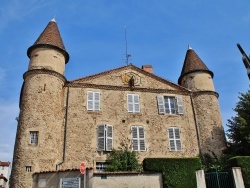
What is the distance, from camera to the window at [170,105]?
70.8 ft

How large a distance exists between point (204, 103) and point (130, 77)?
6.44 metres

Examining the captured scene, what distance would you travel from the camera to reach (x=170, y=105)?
22078mm

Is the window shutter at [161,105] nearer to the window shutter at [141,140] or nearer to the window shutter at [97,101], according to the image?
the window shutter at [141,140]

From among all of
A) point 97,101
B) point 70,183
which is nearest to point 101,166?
point 97,101

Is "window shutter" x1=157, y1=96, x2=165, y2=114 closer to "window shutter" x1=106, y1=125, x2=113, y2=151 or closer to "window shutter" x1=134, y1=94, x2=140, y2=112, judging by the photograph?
"window shutter" x1=134, y1=94, x2=140, y2=112

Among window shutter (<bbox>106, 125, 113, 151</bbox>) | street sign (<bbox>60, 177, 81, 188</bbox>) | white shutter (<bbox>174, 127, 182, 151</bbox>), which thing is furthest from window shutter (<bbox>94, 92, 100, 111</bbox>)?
street sign (<bbox>60, 177, 81, 188</bbox>)

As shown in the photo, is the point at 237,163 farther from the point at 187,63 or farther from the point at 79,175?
the point at 187,63

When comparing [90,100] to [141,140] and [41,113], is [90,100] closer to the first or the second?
[41,113]

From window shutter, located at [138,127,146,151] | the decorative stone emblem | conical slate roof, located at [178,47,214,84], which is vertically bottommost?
window shutter, located at [138,127,146,151]

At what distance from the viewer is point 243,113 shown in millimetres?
19344

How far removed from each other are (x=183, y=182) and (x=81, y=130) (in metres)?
8.05

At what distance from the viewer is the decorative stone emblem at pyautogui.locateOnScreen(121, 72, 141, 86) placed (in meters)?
22.3

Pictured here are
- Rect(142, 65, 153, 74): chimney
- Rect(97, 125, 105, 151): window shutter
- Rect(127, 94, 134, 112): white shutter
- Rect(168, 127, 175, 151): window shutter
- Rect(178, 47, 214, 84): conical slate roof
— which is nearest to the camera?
Rect(97, 125, 105, 151): window shutter

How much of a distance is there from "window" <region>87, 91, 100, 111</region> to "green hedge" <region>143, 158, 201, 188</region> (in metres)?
7.08
